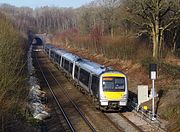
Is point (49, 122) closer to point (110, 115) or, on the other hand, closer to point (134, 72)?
point (110, 115)

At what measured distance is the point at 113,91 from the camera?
22.9 metres

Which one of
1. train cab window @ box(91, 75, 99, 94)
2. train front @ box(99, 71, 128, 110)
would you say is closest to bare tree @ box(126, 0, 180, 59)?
train cab window @ box(91, 75, 99, 94)

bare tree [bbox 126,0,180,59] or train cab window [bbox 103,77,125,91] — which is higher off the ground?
bare tree [bbox 126,0,180,59]

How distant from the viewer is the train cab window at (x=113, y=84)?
904 inches

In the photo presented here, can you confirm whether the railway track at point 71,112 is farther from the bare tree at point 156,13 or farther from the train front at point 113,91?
the bare tree at point 156,13

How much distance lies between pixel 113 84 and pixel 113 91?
47cm

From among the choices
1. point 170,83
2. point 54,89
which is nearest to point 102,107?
point 170,83

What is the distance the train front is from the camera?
22.6 metres

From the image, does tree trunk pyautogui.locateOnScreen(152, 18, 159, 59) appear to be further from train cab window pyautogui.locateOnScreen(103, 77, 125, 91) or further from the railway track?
train cab window pyautogui.locateOnScreen(103, 77, 125, 91)

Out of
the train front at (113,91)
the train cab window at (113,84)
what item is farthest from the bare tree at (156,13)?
the train cab window at (113,84)

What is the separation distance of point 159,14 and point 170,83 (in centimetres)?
1054

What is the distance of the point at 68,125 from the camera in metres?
20.3

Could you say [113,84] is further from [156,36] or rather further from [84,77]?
[156,36]

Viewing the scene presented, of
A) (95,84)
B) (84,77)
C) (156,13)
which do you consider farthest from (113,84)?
(156,13)
